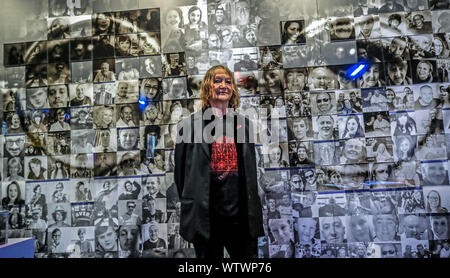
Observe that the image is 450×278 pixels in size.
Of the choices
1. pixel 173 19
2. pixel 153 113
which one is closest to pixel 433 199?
pixel 153 113

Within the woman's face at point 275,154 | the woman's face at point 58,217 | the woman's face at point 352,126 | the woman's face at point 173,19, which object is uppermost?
the woman's face at point 173,19

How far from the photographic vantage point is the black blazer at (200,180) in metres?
1.76

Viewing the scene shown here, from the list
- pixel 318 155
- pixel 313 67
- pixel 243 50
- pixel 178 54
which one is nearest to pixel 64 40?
pixel 178 54

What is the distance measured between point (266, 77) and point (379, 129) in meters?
1.14

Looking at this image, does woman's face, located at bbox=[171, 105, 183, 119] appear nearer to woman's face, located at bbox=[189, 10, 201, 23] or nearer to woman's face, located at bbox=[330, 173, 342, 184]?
woman's face, located at bbox=[189, 10, 201, 23]

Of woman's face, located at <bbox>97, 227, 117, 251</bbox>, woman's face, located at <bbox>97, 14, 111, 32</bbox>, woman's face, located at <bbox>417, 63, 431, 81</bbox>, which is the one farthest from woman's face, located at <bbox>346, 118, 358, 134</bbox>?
woman's face, located at <bbox>97, 14, 111, 32</bbox>

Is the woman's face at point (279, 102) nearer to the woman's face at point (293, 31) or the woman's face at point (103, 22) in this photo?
the woman's face at point (293, 31)

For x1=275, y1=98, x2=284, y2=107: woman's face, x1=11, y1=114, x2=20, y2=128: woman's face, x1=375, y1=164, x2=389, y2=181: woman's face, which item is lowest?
x1=375, y1=164, x2=389, y2=181: woman's face

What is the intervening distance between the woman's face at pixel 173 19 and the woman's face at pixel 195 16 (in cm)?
12

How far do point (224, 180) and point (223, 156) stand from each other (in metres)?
0.16

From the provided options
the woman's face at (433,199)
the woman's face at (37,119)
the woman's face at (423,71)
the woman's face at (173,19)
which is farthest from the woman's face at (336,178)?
the woman's face at (37,119)

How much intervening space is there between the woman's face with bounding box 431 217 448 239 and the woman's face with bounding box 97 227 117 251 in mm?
2879

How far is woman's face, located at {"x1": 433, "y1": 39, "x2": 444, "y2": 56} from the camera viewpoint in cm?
270

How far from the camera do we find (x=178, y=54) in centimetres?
281
